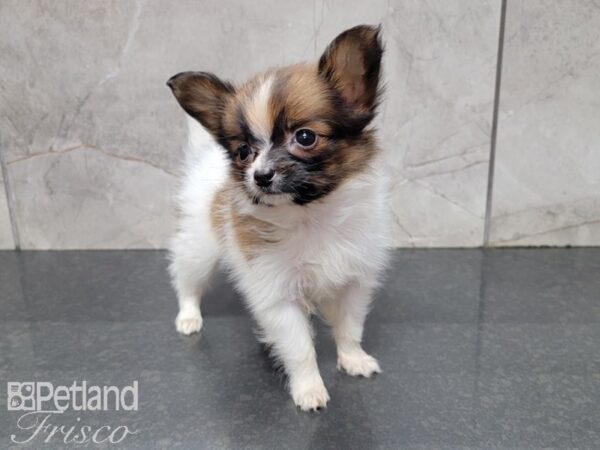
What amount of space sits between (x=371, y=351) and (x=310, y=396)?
13.8 inches

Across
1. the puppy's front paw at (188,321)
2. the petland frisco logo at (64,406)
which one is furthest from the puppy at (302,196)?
the petland frisco logo at (64,406)

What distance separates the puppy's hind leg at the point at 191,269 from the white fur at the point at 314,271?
0.57 feet

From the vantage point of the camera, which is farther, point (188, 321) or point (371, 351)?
point (188, 321)

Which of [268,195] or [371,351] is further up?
[268,195]

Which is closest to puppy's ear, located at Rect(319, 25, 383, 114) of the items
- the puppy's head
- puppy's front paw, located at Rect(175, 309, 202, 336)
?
the puppy's head

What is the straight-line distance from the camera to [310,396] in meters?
1.43

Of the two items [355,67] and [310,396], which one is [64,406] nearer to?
[310,396]

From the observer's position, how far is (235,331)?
6.13 feet

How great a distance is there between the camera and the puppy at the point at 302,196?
123 centimetres

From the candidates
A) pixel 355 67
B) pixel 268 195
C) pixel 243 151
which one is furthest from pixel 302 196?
pixel 355 67

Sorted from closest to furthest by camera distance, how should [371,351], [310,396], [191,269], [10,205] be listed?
[310,396] → [371,351] → [191,269] → [10,205]

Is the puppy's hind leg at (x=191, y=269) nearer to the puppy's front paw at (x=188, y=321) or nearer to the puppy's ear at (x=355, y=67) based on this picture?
the puppy's front paw at (x=188, y=321)

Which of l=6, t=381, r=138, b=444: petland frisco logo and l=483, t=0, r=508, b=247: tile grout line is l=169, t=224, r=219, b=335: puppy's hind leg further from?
l=483, t=0, r=508, b=247: tile grout line

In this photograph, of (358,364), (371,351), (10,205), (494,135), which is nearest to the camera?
(358,364)
